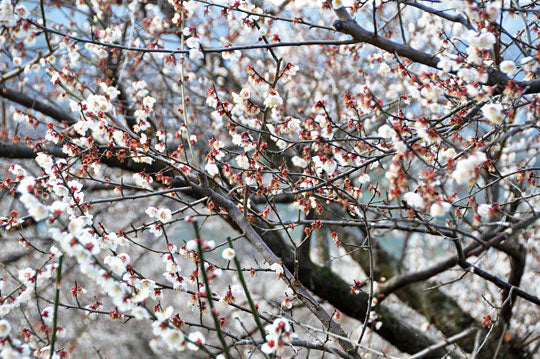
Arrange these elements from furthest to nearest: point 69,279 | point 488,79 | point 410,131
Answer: point 69,279, point 410,131, point 488,79

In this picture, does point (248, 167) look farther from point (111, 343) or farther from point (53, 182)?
point (111, 343)

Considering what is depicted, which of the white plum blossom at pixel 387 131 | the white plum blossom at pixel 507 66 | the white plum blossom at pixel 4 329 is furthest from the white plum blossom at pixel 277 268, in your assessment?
the white plum blossom at pixel 507 66

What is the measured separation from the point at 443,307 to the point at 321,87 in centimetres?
366

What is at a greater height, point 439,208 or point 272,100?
point 272,100

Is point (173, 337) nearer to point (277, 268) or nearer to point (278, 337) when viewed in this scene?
point (278, 337)

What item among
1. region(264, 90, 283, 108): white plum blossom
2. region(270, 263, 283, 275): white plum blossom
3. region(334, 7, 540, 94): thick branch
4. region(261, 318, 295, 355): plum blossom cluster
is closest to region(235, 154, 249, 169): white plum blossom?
region(264, 90, 283, 108): white plum blossom

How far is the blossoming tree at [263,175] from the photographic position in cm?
208

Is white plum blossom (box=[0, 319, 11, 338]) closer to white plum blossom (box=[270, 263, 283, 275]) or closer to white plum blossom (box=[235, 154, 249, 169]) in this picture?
white plum blossom (box=[270, 263, 283, 275])

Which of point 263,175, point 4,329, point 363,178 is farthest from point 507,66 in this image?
point 4,329

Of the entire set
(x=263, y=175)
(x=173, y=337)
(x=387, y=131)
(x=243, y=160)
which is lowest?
(x=173, y=337)

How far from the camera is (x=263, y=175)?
3650mm

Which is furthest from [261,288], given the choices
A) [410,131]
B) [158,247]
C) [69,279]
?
[410,131]

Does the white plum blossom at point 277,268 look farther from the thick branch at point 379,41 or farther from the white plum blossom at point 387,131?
the thick branch at point 379,41

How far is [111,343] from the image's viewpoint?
555 centimetres
